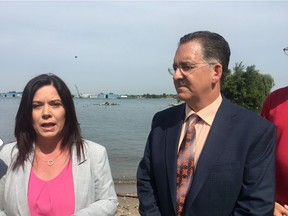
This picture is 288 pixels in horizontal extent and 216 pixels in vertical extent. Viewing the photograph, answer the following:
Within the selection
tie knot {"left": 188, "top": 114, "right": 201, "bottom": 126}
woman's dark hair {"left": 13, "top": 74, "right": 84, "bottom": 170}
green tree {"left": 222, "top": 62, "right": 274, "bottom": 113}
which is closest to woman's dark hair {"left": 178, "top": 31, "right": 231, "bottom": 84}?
tie knot {"left": 188, "top": 114, "right": 201, "bottom": 126}

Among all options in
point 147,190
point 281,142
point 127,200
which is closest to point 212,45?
point 281,142

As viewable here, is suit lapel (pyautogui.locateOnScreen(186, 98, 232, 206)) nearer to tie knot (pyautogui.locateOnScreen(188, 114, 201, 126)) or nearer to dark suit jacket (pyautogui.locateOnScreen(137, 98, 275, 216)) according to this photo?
dark suit jacket (pyautogui.locateOnScreen(137, 98, 275, 216))

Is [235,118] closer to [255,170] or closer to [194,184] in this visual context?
[255,170]

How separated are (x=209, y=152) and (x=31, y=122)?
1552 mm

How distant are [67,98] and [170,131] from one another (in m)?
0.95

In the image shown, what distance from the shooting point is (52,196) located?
9.70 ft

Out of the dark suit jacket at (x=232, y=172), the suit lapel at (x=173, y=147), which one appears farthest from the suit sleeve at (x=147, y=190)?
the suit lapel at (x=173, y=147)

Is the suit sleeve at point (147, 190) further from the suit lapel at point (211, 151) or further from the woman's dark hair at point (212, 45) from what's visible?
the woman's dark hair at point (212, 45)

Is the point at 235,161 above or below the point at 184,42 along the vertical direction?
below

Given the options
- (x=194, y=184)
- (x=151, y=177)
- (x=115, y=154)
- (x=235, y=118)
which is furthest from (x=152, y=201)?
(x=115, y=154)

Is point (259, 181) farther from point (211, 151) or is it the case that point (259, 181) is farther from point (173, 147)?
point (173, 147)

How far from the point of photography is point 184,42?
3010 millimetres

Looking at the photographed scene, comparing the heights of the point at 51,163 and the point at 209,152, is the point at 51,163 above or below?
below

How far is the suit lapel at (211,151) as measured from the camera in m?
2.81
